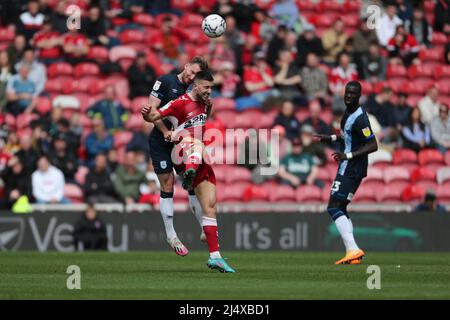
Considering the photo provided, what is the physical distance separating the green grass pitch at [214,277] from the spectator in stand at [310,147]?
503cm

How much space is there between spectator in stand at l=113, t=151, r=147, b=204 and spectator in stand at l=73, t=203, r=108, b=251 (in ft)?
3.95

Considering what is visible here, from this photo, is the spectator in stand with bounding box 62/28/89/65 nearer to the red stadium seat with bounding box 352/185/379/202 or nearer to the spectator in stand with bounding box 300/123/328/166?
the spectator in stand with bounding box 300/123/328/166

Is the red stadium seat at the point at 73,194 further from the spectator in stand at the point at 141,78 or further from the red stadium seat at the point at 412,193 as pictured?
the red stadium seat at the point at 412,193

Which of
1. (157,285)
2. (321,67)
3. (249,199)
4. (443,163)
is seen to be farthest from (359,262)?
(321,67)

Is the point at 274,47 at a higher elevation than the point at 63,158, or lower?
higher

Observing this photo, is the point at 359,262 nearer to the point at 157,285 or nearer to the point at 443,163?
the point at 157,285

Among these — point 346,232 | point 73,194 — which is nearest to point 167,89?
point 346,232

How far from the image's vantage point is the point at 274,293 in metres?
11.0

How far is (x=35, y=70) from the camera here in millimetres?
24172

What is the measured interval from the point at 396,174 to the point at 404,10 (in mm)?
5271

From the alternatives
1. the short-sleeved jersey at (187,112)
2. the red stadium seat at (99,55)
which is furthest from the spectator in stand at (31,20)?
the short-sleeved jersey at (187,112)

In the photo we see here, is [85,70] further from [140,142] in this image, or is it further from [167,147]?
[167,147]

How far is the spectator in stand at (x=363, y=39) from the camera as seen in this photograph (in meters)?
26.1
